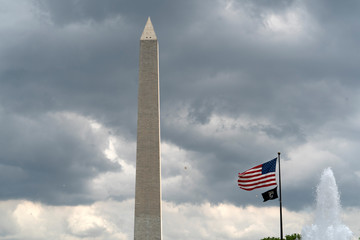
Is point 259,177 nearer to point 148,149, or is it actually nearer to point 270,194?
point 270,194

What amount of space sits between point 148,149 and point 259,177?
463 inches

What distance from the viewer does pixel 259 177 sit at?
136ft

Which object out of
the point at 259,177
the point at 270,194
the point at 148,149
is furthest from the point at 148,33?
the point at 270,194

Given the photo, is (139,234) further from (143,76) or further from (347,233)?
(347,233)

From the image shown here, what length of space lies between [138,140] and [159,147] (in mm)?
2110

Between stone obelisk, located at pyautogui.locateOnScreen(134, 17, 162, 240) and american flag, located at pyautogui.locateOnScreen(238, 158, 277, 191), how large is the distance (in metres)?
9.17

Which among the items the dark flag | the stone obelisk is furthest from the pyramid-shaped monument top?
the dark flag

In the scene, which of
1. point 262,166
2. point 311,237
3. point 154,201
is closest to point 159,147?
point 154,201

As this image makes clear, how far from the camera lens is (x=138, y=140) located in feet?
159

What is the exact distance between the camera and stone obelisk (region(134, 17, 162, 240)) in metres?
47.5

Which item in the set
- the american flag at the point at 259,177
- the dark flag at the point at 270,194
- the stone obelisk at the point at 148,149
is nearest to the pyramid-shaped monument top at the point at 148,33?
the stone obelisk at the point at 148,149

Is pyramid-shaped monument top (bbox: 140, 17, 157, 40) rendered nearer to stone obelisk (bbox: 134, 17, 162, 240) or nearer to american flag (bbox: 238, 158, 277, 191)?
stone obelisk (bbox: 134, 17, 162, 240)

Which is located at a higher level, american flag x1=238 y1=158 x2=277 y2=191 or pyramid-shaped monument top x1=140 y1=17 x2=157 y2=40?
pyramid-shaped monument top x1=140 y1=17 x2=157 y2=40

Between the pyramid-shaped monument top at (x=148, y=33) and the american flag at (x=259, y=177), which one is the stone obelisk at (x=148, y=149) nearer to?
the pyramid-shaped monument top at (x=148, y=33)
